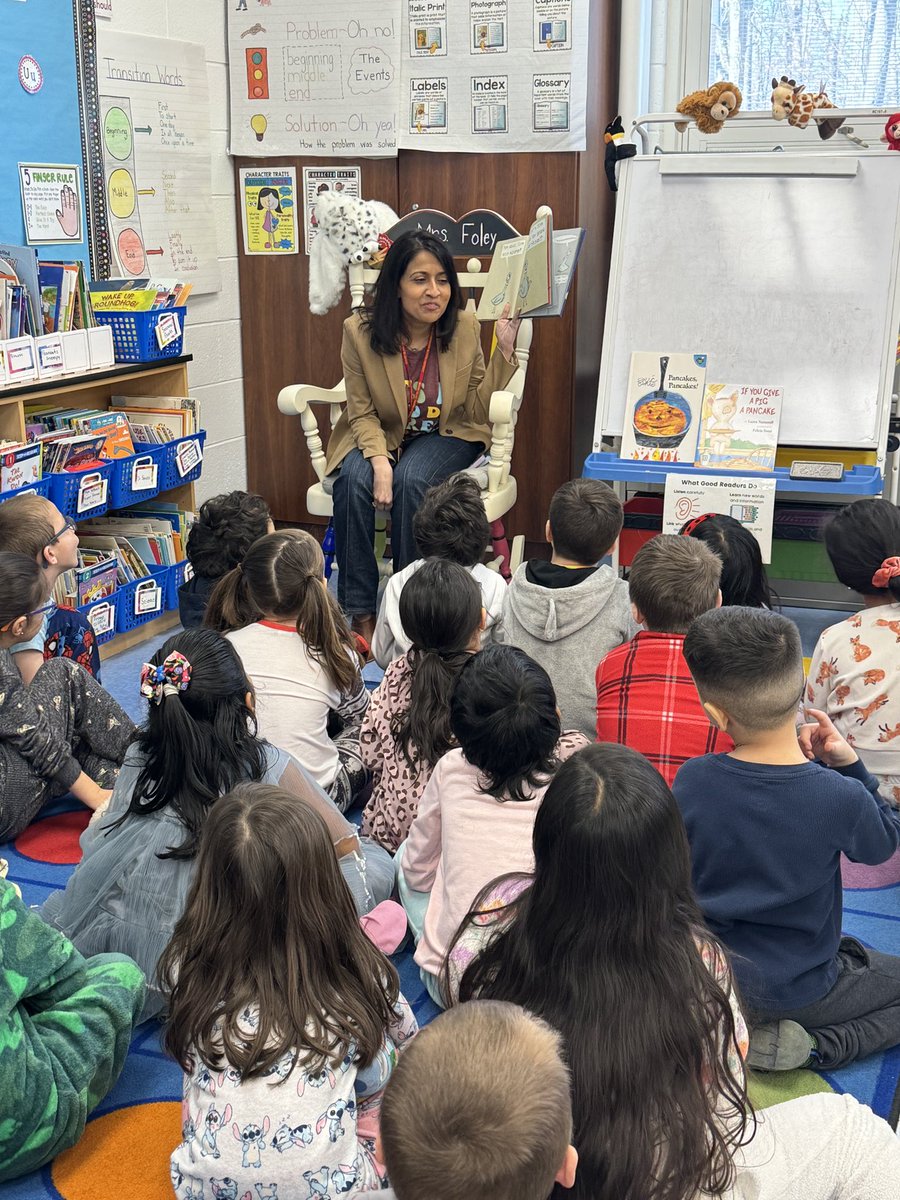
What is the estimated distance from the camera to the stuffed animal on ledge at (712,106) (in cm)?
346

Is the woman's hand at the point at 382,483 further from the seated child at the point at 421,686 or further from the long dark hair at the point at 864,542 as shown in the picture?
the long dark hair at the point at 864,542

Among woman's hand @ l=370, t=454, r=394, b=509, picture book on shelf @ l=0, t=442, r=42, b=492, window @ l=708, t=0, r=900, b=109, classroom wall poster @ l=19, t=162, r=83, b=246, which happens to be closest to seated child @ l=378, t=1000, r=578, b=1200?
picture book on shelf @ l=0, t=442, r=42, b=492

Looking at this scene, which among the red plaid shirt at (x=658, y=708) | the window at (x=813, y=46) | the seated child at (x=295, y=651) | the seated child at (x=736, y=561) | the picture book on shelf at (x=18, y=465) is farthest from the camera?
the window at (x=813, y=46)

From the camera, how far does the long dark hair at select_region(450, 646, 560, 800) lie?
1.74 m

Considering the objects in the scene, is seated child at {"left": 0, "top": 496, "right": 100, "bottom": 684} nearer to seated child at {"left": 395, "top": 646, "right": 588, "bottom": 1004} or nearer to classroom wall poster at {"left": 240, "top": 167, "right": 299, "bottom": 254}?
seated child at {"left": 395, "top": 646, "right": 588, "bottom": 1004}

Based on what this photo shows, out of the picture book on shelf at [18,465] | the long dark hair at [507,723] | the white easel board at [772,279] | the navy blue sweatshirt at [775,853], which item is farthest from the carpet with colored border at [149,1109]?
the white easel board at [772,279]

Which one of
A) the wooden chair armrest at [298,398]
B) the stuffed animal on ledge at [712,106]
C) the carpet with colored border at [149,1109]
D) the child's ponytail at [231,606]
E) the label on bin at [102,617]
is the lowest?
the carpet with colored border at [149,1109]

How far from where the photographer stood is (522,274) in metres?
3.52

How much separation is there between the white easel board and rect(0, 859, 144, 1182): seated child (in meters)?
2.40

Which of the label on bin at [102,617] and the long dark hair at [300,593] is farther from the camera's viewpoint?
the label on bin at [102,617]

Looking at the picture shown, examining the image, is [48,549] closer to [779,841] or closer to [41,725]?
[41,725]

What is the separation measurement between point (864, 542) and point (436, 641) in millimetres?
881

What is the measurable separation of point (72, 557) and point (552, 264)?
64.1 inches

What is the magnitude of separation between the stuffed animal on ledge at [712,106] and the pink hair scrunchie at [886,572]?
1.71m
